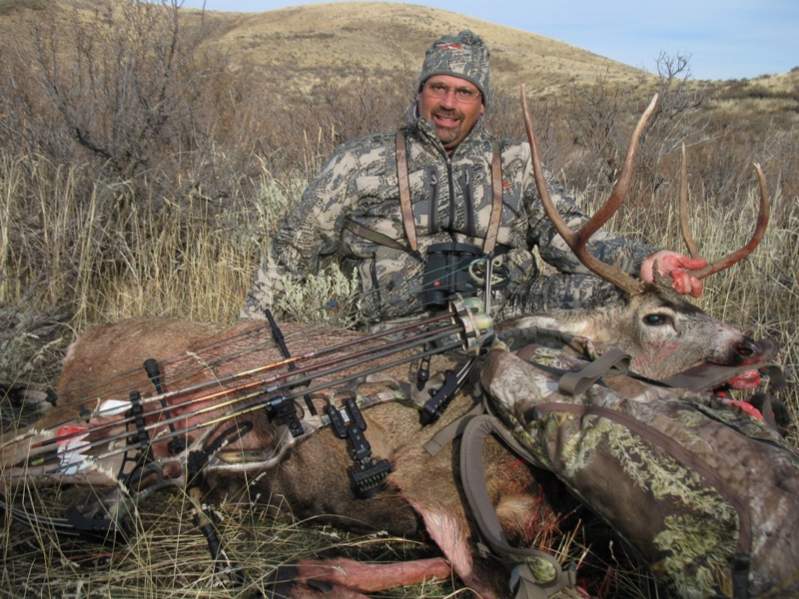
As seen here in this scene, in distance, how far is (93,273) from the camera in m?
4.29

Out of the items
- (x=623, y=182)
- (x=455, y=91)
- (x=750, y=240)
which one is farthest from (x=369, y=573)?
(x=455, y=91)

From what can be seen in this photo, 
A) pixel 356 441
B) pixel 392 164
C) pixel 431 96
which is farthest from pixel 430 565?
pixel 431 96

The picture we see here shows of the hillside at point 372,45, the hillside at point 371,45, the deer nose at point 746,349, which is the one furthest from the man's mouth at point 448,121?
the hillside at point 372,45

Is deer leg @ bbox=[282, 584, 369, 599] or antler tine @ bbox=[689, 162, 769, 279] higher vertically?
antler tine @ bbox=[689, 162, 769, 279]

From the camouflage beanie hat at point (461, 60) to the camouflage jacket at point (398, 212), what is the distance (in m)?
0.29

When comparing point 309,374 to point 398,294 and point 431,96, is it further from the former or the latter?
point 431,96

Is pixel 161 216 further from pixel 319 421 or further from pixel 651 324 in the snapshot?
pixel 651 324

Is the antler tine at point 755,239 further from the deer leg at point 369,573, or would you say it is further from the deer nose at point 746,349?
the deer leg at point 369,573

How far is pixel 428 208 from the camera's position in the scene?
150 inches

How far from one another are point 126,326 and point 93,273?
1531 mm

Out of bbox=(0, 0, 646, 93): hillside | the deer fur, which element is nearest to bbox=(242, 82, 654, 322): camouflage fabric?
the deer fur

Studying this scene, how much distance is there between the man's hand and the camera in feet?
9.49

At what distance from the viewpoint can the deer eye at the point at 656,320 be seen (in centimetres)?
284

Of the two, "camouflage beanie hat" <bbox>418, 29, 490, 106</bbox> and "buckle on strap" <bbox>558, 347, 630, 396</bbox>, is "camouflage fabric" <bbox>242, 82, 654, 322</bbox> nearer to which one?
"camouflage beanie hat" <bbox>418, 29, 490, 106</bbox>
